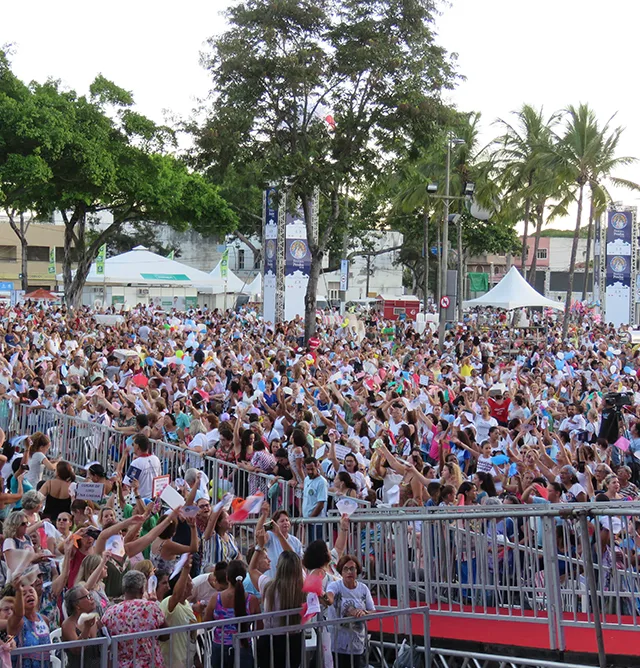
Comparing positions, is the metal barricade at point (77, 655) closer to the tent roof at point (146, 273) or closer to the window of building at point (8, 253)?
the tent roof at point (146, 273)

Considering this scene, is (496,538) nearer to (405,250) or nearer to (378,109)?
(378,109)

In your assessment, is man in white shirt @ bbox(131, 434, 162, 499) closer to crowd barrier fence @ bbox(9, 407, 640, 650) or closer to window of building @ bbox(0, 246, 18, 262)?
crowd barrier fence @ bbox(9, 407, 640, 650)

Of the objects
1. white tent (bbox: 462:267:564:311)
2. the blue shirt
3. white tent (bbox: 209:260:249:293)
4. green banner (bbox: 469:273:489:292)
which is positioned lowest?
the blue shirt

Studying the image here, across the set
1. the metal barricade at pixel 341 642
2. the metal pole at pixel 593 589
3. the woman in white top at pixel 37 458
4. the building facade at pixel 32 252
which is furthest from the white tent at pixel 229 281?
the metal pole at pixel 593 589

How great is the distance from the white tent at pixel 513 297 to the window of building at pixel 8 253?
52320mm

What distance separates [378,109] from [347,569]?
966 inches

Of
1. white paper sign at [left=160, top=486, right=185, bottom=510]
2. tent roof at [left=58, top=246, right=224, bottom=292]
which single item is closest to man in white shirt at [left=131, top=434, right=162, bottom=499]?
white paper sign at [left=160, top=486, right=185, bottom=510]

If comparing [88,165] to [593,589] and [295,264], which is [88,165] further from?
[593,589]

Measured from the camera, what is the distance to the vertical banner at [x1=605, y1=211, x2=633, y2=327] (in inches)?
1706

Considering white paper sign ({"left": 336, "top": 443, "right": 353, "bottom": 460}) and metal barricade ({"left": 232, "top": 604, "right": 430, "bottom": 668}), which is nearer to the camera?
metal barricade ({"left": 232, "top": 604, "right": 430, "bottom": 668})

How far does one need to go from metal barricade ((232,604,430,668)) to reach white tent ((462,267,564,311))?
31357 mm

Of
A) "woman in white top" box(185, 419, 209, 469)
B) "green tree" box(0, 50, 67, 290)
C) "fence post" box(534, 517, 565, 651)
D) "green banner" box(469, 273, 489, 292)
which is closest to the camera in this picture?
"fence post" box(534, 517, 565, 651)

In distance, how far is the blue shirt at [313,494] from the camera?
9047mm

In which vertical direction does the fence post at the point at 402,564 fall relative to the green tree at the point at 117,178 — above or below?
below
